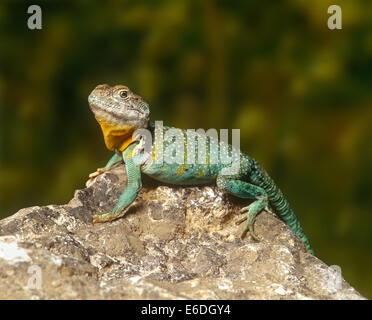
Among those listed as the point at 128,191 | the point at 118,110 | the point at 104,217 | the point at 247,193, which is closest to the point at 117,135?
the point at 118,110

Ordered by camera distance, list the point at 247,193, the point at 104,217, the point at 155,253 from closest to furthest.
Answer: the point at 155,253
the point at 104,217
the point at 247,193

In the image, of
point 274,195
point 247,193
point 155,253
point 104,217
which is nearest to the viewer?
point 155,253

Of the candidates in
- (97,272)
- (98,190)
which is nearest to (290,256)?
(97,272)

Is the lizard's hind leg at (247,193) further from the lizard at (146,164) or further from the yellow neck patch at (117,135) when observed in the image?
the yellow neck patch at (117,135)

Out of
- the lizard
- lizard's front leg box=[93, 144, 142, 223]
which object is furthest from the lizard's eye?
lizard's front leg box=[93, 144, 142, 223]

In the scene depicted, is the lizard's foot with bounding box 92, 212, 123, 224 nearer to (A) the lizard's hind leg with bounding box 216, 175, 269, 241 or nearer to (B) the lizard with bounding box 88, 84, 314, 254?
(B) the lizard with bounding box 88, 84, 314, 254

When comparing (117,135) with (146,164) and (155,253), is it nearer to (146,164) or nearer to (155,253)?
(146,164)

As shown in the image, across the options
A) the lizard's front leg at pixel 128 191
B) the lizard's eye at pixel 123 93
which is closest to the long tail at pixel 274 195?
the lizard's front leg at pixel 128 191
